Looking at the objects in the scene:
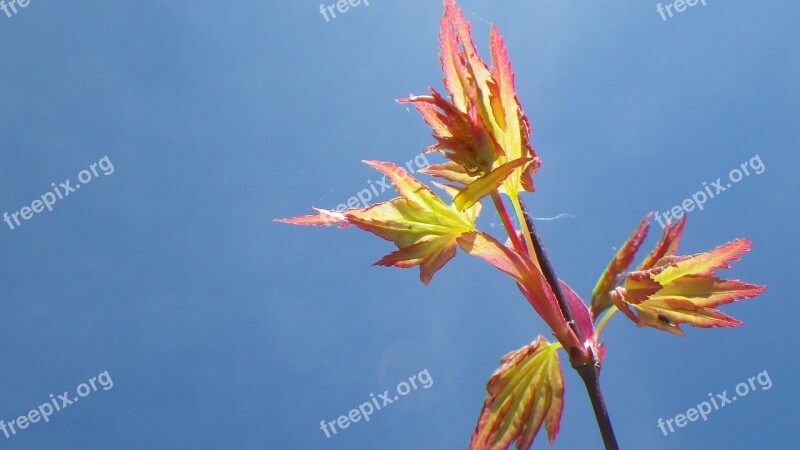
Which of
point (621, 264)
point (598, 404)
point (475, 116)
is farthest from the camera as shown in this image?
point (621, 264)

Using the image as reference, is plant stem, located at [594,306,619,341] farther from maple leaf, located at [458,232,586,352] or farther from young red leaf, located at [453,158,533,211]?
young red leaf, located at [453,158,533,211]

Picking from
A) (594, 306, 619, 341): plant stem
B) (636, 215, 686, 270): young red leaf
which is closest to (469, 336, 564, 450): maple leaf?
(594, 306, 619, 341): plant stem

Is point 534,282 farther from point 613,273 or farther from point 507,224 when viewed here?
point 613,273

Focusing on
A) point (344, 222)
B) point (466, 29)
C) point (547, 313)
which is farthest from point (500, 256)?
point (466, 29)

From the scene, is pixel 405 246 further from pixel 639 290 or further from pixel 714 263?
pixel 714 263

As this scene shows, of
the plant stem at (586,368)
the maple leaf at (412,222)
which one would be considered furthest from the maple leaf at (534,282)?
the maple leaf at (412,222)

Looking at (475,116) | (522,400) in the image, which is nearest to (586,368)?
(522,400)
